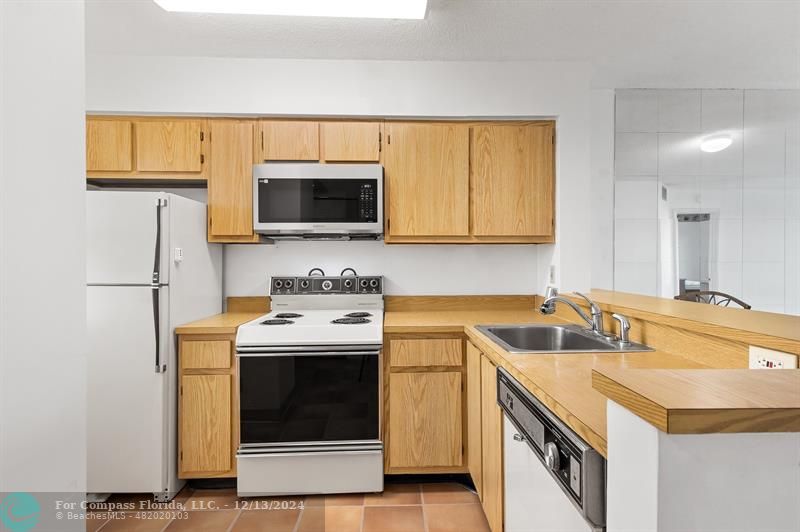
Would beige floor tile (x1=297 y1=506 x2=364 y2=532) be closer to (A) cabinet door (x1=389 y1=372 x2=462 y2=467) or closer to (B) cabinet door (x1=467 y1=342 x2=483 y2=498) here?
(A) cabinet door (x1=389 y1=372 x2=462 y2=467)

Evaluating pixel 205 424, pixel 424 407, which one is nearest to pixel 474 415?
pixel 424 407

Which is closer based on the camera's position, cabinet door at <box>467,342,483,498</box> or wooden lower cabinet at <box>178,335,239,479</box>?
cabinet door at <box>467,342,483,498</box>

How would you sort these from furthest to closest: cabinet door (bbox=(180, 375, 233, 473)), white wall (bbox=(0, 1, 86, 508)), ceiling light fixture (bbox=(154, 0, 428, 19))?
cabinet door (bbox=(180, 375, 233, 473)) < ceiling light fixture (bbox=(154, 0, 428, 19)) < white wall (bbox=(0, 1, 86, 508))

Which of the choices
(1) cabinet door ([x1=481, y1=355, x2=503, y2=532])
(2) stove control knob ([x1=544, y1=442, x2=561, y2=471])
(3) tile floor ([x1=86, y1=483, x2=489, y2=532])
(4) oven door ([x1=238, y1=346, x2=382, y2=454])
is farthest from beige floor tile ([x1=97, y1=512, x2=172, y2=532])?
(2) stove control knob ([x1=544, y1=442, x2=561, y2=471])

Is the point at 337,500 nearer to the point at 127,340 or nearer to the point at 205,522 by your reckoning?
the point at 205,522

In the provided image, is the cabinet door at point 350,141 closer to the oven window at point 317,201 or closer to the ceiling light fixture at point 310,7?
the oven window at point 317,201

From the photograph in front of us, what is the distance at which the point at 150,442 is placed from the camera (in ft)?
7.09

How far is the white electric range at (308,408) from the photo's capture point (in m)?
2.21

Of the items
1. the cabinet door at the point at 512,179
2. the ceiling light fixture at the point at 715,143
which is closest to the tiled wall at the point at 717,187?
the ceiling light fixture at the point at 715,143

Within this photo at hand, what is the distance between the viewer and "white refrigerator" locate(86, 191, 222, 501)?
213 centimetres

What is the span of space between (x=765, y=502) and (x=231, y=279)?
2859mm

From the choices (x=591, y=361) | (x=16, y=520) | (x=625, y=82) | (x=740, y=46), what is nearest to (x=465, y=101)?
(x=625, y=82)

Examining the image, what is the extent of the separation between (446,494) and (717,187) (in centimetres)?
283

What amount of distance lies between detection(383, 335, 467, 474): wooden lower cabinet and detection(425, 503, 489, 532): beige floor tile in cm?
18
